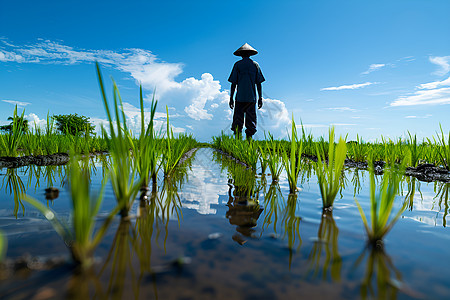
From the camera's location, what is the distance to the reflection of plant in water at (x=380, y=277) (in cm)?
69

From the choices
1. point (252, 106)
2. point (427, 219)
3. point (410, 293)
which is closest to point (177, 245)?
point (410, 293)

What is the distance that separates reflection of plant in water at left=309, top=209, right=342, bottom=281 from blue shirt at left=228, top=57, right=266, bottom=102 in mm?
5409

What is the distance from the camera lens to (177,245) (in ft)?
3.11

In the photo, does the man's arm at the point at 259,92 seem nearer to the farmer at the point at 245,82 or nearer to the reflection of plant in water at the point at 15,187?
the farmer at the point at 245,82

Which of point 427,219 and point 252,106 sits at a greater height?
point 252,106

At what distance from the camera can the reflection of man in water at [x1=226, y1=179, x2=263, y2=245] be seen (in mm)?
1097

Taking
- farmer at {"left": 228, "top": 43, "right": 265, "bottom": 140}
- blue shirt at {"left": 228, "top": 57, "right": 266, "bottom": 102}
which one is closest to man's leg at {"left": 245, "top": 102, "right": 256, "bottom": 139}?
farmer at {"left": 228, "top": 43, "right": 265, "bottom": 140}

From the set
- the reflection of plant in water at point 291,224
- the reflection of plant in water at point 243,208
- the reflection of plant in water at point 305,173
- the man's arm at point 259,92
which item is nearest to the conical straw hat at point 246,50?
the man's arm at point 259,92

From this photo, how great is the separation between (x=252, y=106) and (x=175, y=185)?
495cm

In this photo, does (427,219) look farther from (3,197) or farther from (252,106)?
(252,106)

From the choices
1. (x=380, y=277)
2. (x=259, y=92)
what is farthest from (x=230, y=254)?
(x=259, y=92)

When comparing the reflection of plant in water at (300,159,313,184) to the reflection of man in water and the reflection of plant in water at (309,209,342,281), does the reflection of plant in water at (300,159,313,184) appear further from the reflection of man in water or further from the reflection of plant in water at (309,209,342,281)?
the reflection of plant in water at (309,209,342,281)

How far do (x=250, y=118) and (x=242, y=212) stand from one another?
5618mm

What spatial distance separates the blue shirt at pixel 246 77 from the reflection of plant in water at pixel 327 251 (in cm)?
541
